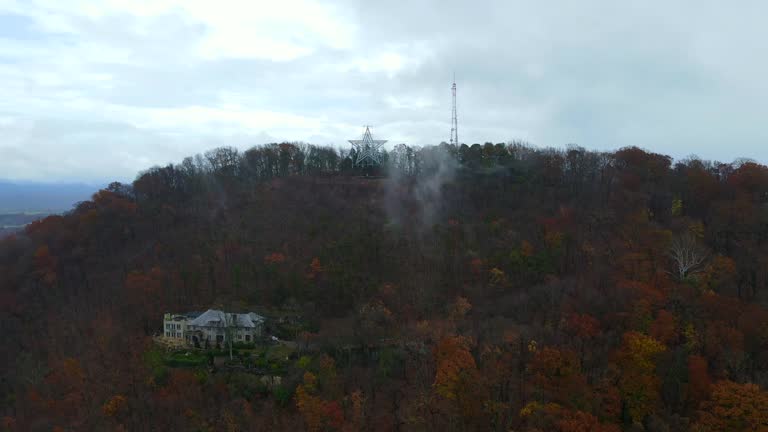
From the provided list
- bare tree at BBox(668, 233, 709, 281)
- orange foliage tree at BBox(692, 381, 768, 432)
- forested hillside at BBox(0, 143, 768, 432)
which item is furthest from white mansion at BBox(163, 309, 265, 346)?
bare tree at BBox(668, 233, 709, 281)

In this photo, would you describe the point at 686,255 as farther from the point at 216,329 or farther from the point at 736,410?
the point at 216,329

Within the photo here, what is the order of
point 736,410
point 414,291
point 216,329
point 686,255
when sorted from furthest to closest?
point 414,291 < point 686,255 < point 216,329 < point 736,410

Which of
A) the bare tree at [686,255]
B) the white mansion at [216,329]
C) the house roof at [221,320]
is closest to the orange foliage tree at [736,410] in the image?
the bare tree at [686,255]

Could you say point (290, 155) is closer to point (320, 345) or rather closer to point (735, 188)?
point (320, 345)

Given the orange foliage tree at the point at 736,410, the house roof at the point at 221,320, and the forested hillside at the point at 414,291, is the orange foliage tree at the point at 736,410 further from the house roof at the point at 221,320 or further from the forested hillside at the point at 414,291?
the house roof at the point at 221,320

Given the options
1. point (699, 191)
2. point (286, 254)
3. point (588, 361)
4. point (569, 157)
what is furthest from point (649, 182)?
point (286, 254)

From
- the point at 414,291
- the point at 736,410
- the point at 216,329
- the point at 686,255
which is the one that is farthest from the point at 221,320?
the point at 686,255
